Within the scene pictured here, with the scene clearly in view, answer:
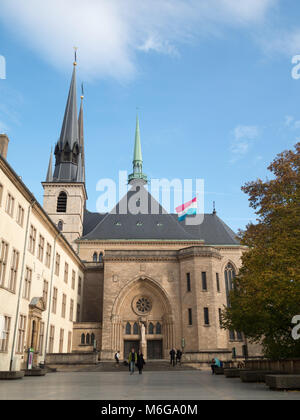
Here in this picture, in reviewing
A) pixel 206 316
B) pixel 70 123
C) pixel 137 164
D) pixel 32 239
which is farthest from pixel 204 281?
pixel 137 164

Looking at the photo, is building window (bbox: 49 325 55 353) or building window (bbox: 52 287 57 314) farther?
building window (bbox: 52 287 57 314)

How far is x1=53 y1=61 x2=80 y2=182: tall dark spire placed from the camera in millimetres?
52562

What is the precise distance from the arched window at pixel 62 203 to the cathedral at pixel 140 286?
0.45ft

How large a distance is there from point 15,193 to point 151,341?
2323 cm

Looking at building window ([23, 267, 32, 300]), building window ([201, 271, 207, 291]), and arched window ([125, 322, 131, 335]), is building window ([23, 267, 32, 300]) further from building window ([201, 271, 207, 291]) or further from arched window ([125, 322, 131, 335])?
building window ([201, 271, 207, 291])

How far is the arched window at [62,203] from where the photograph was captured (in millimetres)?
50100

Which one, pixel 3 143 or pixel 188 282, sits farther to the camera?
pixel 188 282

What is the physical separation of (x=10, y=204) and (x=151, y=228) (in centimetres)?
2806

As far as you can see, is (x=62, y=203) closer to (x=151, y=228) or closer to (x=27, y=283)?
(x=151, y=228)

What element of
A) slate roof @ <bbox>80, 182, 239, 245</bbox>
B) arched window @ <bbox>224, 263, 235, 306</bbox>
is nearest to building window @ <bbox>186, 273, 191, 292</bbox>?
arched window @ <bbox>224, 263, 235, 306</bbox>

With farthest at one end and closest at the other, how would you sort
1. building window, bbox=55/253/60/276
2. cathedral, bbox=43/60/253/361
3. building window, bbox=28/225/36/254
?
cathedral, bbox=43/60/253/361
building window, bbox=55/253/60/276
building window, bbox=28/225/36/254

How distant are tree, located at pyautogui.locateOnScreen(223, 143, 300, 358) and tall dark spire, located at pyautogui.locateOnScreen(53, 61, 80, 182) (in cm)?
3487

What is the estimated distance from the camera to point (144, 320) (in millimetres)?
39031

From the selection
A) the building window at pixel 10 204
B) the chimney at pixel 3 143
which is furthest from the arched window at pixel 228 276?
the chimney at pixel 3 143
